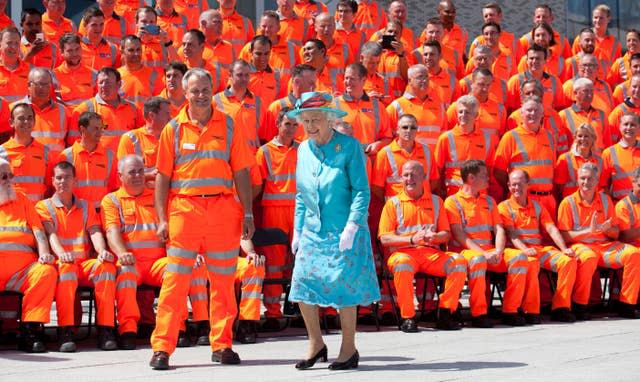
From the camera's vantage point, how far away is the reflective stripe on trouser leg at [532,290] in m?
11.5

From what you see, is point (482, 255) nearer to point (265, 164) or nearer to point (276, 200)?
point (276, 200)

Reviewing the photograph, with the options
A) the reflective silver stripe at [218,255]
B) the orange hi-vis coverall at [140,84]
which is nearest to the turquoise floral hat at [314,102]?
the reflective silver stripe at [218,255]

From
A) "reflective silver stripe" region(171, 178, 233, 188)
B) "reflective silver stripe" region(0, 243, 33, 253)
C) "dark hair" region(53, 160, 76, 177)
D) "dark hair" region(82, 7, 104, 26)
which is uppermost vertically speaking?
"dark hair" region(82, 7, 104, 26)

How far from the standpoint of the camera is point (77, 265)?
988 centimetres

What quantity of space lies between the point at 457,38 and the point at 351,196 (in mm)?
8045

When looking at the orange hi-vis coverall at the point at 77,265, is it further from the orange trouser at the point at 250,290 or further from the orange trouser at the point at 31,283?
the orange trouser at the point at 250,290

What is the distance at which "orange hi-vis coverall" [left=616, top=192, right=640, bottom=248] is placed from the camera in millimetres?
12297

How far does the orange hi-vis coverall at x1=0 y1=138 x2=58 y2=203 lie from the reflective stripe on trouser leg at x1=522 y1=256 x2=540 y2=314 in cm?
458

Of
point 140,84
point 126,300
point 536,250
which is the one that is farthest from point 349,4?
point 126,300

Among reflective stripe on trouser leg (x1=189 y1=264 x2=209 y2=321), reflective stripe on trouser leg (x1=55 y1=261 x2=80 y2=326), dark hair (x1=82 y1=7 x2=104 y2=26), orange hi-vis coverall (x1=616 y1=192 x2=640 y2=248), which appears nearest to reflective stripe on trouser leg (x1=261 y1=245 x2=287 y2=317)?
reflective stripe on trouser leg (x1=189 y1=264 x2=209 y2=321)

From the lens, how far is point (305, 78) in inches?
478

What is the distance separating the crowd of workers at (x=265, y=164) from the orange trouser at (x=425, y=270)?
0.07 feet

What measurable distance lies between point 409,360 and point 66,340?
9.02 feet

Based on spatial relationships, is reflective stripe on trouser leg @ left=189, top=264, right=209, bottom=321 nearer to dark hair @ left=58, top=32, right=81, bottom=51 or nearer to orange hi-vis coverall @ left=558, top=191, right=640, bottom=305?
dark hair @ left=58, top=32, right=81, bottom=51
